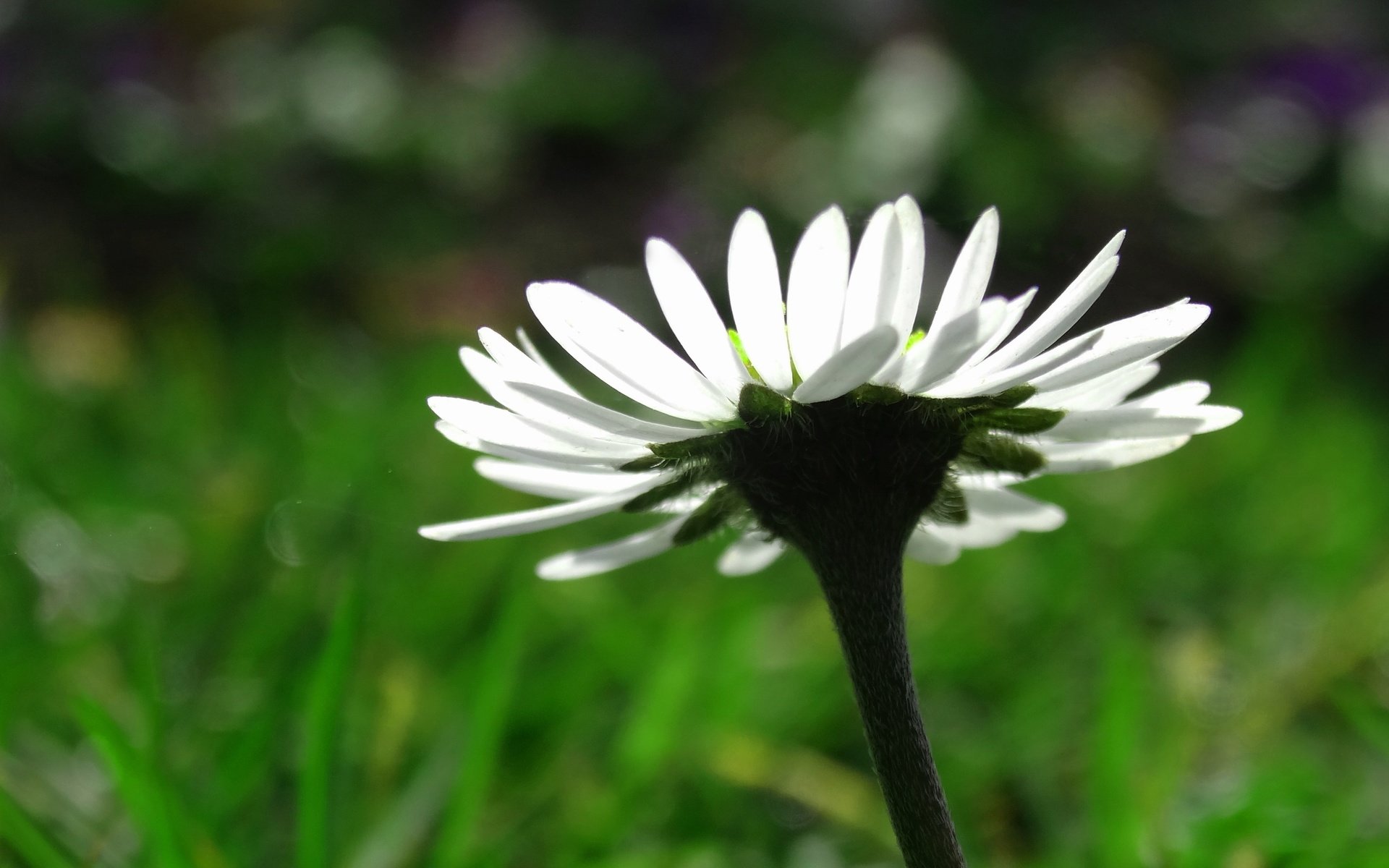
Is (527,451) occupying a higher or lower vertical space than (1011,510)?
lower

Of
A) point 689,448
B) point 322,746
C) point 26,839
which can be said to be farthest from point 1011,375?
point 26,839

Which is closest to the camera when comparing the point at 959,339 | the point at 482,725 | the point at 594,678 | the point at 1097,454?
the point at 959,339

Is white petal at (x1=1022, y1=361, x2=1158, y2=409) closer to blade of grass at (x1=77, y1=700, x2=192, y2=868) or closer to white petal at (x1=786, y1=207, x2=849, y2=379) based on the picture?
white petal at (x1=786, y1=207, x2=849, y2=379)

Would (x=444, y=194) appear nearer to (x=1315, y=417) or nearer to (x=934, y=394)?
(x=1315, y=417)

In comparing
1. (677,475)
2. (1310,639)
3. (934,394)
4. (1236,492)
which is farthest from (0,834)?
(1236,492)

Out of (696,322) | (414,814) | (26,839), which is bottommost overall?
(26,839)

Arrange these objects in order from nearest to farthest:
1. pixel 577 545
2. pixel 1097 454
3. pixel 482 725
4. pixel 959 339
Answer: pixel 959 339
pixel 1097 454
pixel 482 725
pixel 577 545

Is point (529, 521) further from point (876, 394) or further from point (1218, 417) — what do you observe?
point (1218, 417)
